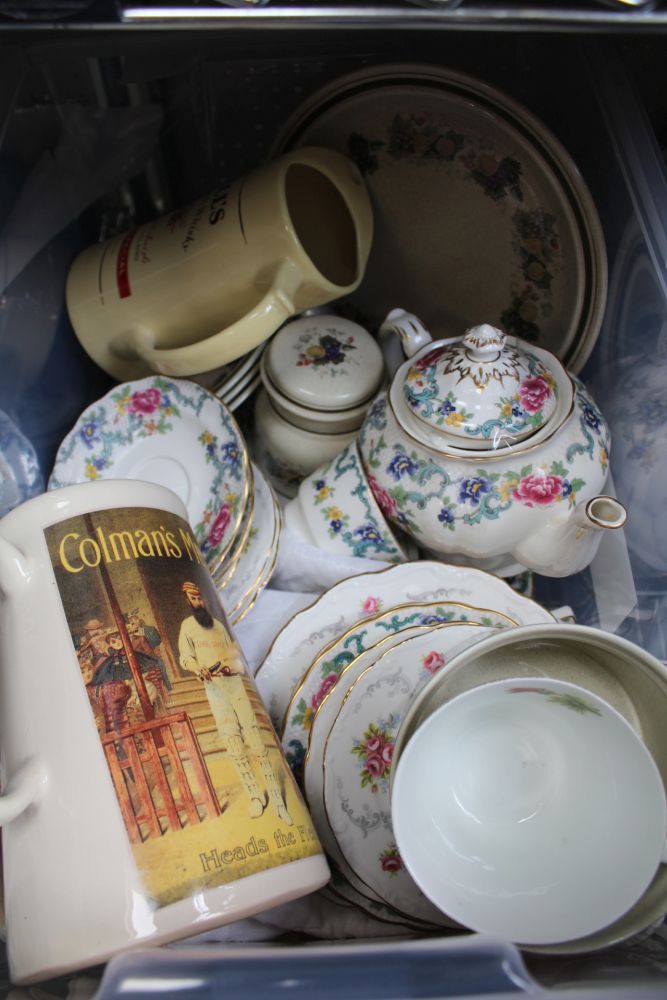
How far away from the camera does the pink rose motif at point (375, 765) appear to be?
0.55 meters

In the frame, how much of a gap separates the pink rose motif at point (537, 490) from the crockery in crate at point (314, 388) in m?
0.18

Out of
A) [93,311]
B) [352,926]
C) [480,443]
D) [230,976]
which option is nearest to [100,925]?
[230,976]

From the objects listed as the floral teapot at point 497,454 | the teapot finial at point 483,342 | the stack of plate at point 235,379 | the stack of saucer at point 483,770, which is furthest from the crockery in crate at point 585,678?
the stack of plate at point 235,379

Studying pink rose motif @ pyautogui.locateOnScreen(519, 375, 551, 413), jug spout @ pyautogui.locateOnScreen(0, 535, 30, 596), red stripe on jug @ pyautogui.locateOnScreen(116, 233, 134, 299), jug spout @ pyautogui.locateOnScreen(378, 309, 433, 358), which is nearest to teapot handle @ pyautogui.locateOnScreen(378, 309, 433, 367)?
jug spout @ pyautogui.locateOnScreen(378, 309, 433, 358)

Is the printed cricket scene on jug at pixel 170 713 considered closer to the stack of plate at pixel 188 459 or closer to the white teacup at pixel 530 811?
the white teacup at pixel 530 811

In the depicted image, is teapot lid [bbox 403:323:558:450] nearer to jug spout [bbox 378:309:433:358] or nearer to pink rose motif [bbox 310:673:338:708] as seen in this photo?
jug spout [bbox 378:309:433:358]

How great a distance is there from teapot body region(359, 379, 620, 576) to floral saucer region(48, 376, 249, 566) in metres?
0.13

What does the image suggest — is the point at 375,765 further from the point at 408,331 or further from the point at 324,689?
the point at 408,331

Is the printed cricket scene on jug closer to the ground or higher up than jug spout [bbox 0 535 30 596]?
closer to the ground

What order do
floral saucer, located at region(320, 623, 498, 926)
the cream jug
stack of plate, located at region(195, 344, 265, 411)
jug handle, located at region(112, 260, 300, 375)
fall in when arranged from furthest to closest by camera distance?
stack of plate, located at region(195, 344, 265, 411), jug handle, located at region(112, 260, 300, 375), floral saucer, located at region(320, 623, 498, 926), the cream jug

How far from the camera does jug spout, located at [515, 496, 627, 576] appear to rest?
22.5 inches

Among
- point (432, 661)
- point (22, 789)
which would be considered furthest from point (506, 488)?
point (22, 789)

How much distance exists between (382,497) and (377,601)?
8 centimetres

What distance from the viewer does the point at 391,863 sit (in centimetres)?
53
